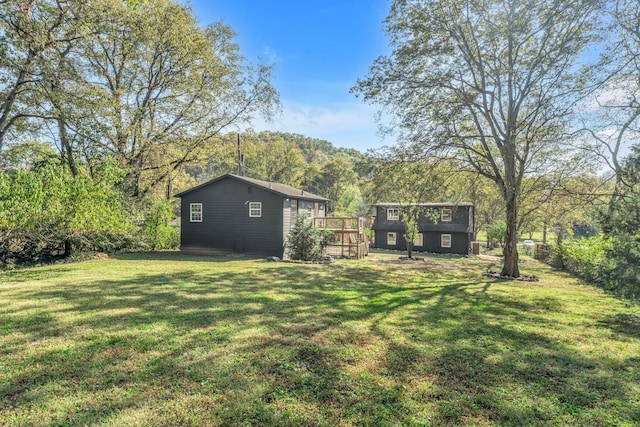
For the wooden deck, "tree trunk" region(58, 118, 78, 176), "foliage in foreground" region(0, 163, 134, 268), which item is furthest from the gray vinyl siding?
"tree trunk" region(58, 118, 78, 176)

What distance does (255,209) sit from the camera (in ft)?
53.1

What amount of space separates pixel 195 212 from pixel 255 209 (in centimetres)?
372

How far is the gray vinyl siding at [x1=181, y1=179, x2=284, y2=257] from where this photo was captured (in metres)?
15.9

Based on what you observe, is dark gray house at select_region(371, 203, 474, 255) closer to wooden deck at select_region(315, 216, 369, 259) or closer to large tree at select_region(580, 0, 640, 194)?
wooden deck at select_region(315, 216, 369, 259)

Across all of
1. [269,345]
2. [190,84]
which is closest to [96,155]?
[190,84]

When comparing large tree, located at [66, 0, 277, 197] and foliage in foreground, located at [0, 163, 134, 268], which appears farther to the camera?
large tree, located at [66, 0, 277, 197]

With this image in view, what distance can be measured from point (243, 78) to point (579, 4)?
1670 centimetres

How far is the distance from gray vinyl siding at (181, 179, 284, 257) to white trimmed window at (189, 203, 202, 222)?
192 millimetres

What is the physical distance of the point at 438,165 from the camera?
13.1 m

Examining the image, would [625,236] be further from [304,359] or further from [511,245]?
[511,245]

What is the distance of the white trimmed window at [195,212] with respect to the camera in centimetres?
1706

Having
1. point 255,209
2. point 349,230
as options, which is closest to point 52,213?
point 255,209

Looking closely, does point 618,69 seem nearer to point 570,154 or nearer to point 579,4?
point 579,4

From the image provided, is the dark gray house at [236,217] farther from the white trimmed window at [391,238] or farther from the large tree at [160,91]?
the white trimmed window at [391,238]
